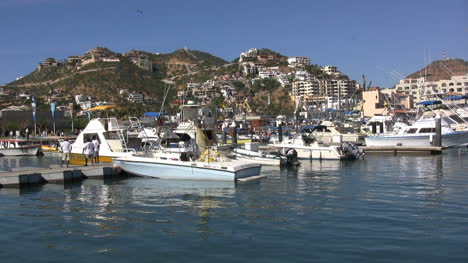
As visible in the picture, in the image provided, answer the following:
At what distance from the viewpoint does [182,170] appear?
2423 centimetres

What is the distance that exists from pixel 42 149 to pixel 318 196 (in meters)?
45.9

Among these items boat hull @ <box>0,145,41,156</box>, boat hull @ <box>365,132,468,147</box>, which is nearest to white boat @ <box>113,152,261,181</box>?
boat hull @ <box>365,132,468,147</box>

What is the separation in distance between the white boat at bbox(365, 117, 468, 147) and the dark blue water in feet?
70.2

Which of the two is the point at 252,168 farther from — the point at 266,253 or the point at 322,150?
the point at 322,150

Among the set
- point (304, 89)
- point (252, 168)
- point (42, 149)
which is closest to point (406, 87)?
point (304, 89)

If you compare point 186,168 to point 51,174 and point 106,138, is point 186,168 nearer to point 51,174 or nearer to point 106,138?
point 51,174

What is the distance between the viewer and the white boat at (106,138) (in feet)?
97.5

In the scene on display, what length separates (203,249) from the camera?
12.2 m

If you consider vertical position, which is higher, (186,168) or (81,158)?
(81,158)

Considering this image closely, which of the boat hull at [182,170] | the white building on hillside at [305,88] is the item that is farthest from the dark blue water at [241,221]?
the white building on hillside at [305,88]

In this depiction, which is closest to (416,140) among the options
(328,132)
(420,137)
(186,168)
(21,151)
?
(420,137)

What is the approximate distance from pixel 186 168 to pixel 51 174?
7.76 m

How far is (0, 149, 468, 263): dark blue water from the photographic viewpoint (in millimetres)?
11844

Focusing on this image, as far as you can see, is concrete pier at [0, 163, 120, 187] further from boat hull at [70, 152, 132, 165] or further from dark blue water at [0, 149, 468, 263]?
boat hull at [70, 152, 132, 165]
